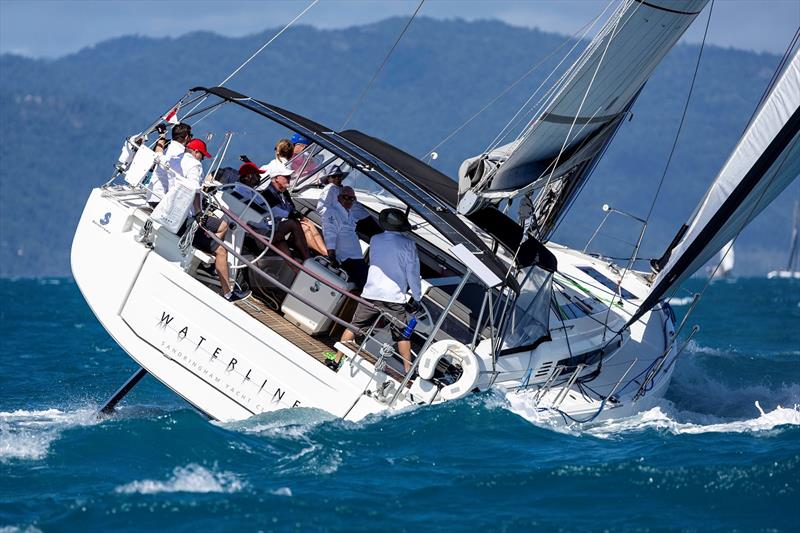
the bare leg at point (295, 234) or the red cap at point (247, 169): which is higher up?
the red cap at point (247, 169)

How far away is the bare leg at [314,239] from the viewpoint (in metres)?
9.46

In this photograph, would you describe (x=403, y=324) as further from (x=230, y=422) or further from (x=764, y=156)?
(x=764, y=156)

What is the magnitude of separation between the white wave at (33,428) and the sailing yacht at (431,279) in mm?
500

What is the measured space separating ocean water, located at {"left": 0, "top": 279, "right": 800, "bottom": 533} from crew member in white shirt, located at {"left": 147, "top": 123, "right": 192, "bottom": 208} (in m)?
1.71

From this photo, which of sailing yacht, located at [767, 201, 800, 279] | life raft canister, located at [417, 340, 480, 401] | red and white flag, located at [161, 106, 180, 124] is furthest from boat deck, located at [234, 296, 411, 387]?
sailing yacht, located at [767, 201, 800, 279]

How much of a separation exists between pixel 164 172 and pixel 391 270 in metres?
A: 1.99

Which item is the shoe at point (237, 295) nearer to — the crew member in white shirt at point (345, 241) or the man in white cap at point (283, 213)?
the man in white cap at point (283, 213)

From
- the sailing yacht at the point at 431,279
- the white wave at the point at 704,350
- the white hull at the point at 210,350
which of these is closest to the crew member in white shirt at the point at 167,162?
the sailing yacht at the point at 431,279

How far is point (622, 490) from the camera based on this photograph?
702 centimetres

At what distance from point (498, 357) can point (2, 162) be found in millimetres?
159861

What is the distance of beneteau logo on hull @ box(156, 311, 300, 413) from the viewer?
813cm

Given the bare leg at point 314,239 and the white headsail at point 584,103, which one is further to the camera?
the bare leg at point 314,239

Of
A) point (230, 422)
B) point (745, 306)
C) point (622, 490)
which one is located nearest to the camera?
point (622, 490)

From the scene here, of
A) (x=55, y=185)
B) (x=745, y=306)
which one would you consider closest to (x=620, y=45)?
(x=745, y=306)
